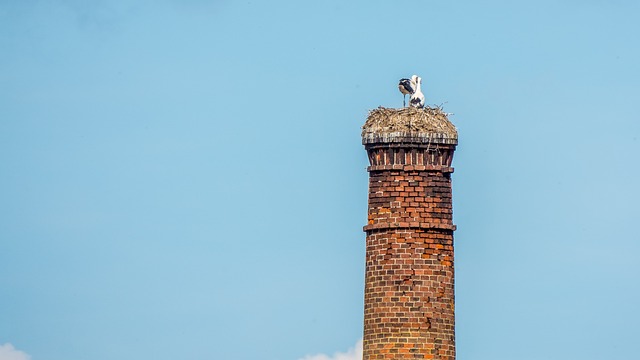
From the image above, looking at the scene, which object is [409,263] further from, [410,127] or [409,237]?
[410,127]

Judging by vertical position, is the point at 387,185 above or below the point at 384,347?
above

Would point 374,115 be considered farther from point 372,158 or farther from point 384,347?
point 384,347

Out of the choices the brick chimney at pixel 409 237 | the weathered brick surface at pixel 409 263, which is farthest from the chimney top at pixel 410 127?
the weathered brick surface at pixel 409 263

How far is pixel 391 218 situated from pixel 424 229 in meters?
0.60

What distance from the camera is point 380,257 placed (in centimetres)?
4344

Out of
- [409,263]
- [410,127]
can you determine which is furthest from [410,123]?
[409,263]

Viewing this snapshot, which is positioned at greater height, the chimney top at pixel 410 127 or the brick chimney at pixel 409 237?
the chimney top at pixel 410 127

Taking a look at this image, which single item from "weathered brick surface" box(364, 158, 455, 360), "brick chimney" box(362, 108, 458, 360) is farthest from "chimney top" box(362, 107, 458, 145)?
"weathered brick surface" box(364, 158, 455, 360)

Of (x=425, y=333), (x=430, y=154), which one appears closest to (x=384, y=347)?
(x=425, y=333)

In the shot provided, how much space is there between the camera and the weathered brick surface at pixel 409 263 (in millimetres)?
42969

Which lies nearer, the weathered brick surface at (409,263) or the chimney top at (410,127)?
the weathered brick surface at (409,263)

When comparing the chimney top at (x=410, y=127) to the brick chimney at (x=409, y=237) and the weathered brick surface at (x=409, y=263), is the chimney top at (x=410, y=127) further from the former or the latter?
the weathered brick surface at (x=409, y=263)

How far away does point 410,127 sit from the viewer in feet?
143

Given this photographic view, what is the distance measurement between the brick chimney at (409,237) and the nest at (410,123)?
0.7 inches
